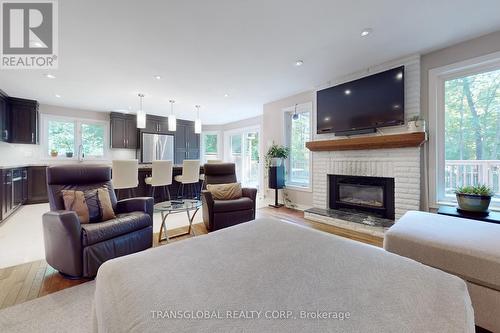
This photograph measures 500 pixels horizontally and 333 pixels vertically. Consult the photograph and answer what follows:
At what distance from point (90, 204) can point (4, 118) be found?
171 inches

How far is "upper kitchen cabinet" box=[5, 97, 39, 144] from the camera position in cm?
467

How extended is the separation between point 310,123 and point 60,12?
396 cm

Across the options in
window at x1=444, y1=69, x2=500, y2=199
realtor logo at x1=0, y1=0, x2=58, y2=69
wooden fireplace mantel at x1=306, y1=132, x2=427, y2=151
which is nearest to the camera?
realtor logo at x1=0, y1=0, x2=58, y2=69

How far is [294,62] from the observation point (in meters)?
3.14

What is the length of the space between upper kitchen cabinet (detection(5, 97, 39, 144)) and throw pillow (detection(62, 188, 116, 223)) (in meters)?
4.25

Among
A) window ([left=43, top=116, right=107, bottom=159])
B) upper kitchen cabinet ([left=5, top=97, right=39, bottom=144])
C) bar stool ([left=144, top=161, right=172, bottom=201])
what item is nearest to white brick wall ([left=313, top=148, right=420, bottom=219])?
bar stool ([left=144, top=161, right=172, bottom=201])

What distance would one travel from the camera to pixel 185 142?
730 cm

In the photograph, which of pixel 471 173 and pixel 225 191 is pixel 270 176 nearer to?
pixel 225 191

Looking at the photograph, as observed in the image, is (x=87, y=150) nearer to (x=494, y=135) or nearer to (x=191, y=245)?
(x=191, y=245)

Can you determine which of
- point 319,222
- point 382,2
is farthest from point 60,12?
point 319,222

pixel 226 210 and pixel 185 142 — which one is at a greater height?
pixel 185 142

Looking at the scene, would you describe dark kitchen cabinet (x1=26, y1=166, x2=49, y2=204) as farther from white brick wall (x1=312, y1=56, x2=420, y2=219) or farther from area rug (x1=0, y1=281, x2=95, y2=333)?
white brick wall (x1=312, y1=56, x2=420, y2=219)

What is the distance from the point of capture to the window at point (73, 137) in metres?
5.38

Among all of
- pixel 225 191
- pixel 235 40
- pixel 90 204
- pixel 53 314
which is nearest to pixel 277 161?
pixel 225 191
